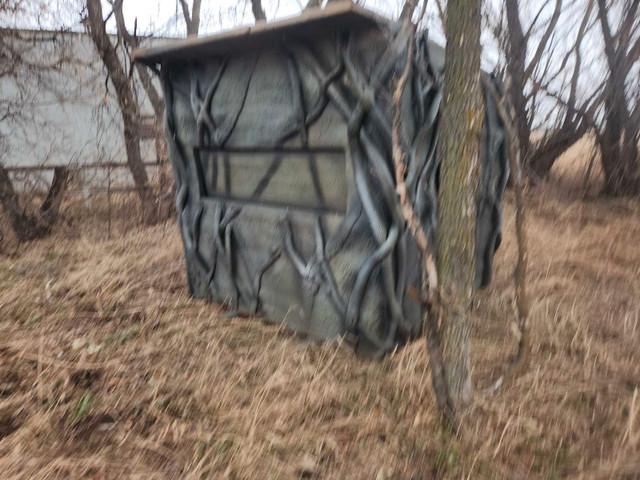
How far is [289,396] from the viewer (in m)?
2.50

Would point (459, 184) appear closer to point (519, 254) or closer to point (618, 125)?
point (519, 254)

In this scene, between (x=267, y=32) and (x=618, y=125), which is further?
(x=618, y=125)

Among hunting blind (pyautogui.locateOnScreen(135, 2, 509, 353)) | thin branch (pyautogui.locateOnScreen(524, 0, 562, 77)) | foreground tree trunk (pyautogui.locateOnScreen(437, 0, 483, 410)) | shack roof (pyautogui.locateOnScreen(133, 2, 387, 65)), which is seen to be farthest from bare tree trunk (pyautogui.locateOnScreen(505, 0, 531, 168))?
foreground tree trunk (pyautogui.locateOnScreen(437, 0, 483, 410))

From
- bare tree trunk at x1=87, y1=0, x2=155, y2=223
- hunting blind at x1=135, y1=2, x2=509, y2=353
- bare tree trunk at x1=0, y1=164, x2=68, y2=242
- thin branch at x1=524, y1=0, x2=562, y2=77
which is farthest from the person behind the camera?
thin branch at x1=524, y1=0, x2=562, y2=77

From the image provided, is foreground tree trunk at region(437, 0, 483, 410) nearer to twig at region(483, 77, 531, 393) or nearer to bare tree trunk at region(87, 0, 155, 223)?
twig at region(483, 77, 531, 393)

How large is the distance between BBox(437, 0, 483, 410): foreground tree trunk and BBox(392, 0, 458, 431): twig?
38 millimetres

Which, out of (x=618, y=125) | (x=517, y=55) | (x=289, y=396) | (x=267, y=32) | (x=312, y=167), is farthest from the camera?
(x=517, y=55)

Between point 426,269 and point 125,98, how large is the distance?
22.1ft

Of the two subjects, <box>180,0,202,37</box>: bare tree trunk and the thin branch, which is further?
<box>180,0,202,37</box>: bare tree trunk

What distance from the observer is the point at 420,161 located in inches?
115

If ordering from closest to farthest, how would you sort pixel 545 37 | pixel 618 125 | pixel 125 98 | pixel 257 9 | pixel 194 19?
1. pixel 125 98
2. pixel 618 125
3. pixel 545 37
4. pixel 257 9
5. pixel 194 19

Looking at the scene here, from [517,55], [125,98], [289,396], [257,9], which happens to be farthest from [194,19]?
[289,396]

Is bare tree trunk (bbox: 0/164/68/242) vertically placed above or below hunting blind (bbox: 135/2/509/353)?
below

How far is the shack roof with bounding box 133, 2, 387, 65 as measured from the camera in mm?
2443
